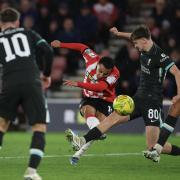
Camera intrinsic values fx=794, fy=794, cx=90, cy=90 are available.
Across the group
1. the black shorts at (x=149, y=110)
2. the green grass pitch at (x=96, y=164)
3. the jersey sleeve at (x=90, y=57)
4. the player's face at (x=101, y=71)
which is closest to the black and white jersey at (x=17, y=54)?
the green grass pitch at (x=96, y=164)

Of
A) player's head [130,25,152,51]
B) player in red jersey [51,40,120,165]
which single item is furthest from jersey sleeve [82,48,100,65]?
player's head [130,25,152,51]

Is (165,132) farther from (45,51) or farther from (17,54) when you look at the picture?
(17,54)

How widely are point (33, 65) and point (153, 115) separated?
9.01 ft

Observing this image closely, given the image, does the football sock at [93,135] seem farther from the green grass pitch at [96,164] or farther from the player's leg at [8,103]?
the player's leg at [8,103]

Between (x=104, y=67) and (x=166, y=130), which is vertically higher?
(x=104, y=67)

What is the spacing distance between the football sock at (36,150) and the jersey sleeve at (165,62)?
8.67 feet

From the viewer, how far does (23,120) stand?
20.0 metres

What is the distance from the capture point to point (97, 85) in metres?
11.6

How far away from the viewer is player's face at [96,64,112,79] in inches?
468

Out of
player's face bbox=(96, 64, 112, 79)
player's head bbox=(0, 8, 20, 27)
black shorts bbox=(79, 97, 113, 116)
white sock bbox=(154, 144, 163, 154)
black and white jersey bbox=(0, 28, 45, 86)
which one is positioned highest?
player's head bbox=(0, 8, 20, 27)

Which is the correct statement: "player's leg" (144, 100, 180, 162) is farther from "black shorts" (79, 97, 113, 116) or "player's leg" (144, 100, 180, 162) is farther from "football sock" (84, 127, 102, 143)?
"black shorts" (79, 97, 113, 116)

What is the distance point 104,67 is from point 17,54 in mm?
3150

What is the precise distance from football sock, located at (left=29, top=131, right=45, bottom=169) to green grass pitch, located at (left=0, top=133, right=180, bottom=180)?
→ 2.47 feet

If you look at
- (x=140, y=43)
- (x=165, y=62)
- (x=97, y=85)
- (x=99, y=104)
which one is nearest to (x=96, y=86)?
(x=97, y=85)
